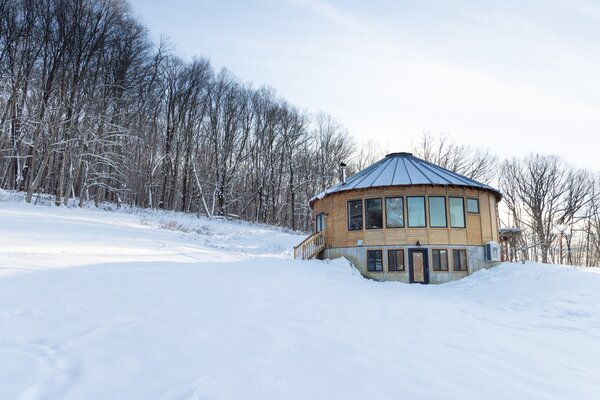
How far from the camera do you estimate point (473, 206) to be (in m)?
15.7

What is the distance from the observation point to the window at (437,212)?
1509 cm

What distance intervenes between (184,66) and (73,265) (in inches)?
1163

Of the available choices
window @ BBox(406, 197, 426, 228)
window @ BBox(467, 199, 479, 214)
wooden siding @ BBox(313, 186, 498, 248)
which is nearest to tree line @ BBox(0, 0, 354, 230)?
wooden siding @ BBox(313, 186, 498, 248)

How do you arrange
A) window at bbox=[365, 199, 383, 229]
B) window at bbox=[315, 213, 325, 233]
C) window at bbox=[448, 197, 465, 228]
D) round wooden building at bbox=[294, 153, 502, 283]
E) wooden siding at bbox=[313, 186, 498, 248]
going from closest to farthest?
round wooden building at bbox=[294, 153, 502, 283], wooden siding at bbox=[313, 186, 498, 248], window at bbox=[448, 197, 465, 228], window at bbox=[365, 199, 383, 229], window at bbox=[315, 213, 325, 233]

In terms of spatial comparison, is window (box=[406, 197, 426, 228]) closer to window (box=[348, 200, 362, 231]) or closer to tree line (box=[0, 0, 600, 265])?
window (box=[348, 200, 362, 231])

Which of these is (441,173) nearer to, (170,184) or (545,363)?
(545,363)

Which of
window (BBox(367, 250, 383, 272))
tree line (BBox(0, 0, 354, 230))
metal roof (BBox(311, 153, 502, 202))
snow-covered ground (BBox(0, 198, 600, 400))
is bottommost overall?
snow-covered ground (BBox(0, 198, 600, 400))

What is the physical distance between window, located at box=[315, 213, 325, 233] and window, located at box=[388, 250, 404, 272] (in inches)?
162

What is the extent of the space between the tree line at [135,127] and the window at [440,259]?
17.7m

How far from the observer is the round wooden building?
1487cm

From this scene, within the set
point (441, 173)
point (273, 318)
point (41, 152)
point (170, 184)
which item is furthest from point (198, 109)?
point (273, 318)

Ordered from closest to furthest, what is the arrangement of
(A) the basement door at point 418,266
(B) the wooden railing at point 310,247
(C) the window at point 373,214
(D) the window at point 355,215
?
(A) the basement door at point 418,266
(C) the window at point 373,214
(D) the window at point 355,215
(B) the wooden railing at point 310,247

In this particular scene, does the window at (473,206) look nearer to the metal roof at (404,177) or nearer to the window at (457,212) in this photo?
the window at (457,212)

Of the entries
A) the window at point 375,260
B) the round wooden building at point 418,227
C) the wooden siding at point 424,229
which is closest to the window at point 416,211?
the round wooden building at point 418,227
